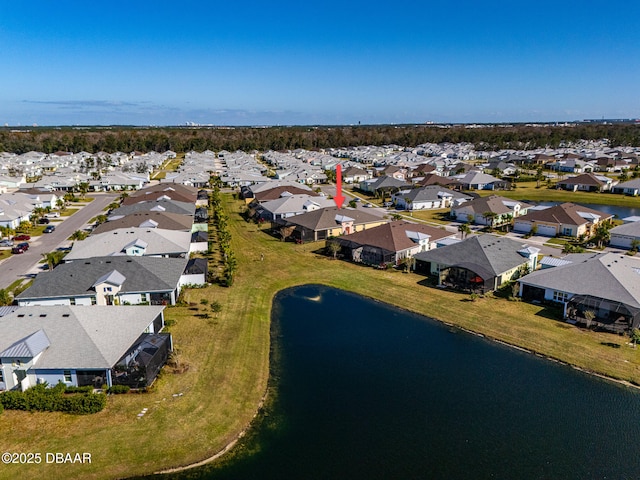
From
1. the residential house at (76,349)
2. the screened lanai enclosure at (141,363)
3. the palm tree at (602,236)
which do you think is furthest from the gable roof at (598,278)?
the residential house at (76,349)

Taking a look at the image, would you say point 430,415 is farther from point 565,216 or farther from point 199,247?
point 565,216

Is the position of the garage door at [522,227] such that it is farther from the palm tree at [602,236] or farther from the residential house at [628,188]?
the residential house at [628,188]

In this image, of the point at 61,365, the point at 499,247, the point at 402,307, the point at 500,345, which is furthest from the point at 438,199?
the point at 61,365

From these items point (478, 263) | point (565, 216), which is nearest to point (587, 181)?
point (565, 216)

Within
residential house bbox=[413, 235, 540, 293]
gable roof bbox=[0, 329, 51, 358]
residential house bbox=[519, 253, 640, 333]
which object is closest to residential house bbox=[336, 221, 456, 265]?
residential house bbox=[413, 235, 540, 293]

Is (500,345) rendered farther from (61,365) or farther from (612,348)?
(61,365)

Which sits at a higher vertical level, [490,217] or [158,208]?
[158,208]

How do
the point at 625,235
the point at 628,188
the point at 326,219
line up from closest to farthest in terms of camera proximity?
the point at 625,235
the point at 326,219
the point at 628,188
